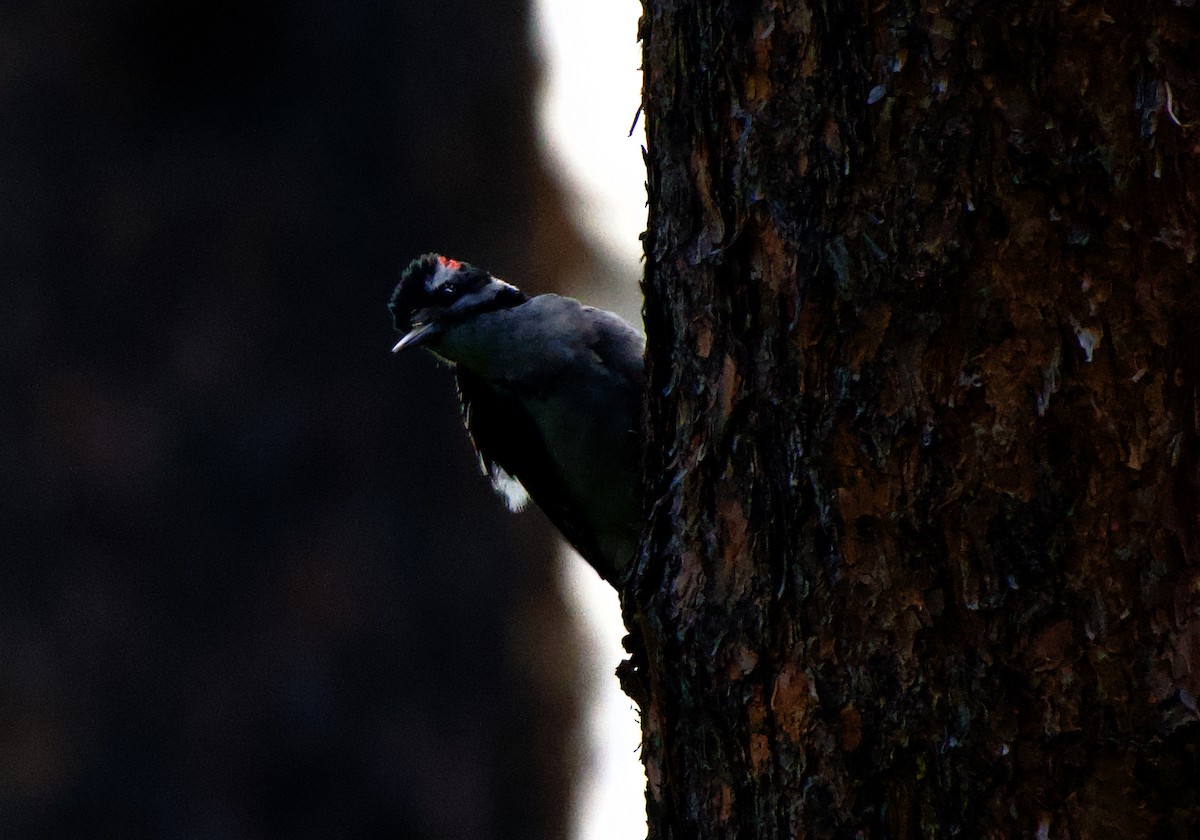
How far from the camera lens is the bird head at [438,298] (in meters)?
4.70

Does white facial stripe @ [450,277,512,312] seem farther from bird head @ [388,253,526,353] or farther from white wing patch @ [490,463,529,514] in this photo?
white wing patch @ [490,463,529,514]

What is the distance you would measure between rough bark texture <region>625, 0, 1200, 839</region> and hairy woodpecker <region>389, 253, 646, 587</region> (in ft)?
6.26

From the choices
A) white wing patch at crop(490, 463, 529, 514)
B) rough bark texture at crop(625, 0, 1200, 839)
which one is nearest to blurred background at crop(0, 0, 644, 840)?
white wing patch at crop(490, 463, 529, 514)

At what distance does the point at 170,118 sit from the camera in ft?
19.8

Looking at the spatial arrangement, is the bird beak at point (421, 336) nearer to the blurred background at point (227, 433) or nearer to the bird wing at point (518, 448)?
the bird wing at point (518, 448)

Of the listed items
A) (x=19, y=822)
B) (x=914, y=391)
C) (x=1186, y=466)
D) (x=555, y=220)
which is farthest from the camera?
(x=555, y=220)

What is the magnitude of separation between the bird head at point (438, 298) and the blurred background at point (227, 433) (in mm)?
1209

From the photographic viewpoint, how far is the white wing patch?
5027 millimetres

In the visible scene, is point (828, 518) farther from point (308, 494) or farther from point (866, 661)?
point (308, 494)

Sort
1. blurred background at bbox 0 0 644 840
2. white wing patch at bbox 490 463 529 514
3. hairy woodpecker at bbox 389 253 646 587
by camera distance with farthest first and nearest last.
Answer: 1. blurred background at bbox 0 0 644 840
2. white wing patch at bbox 490 463 529 514
3. hairy woodpecker at bbox 389 253 646 587

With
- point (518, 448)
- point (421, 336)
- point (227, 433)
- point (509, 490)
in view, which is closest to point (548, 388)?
point (518, 448)

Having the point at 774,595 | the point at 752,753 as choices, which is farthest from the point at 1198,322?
the point at 752,753

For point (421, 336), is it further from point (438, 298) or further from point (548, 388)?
point (548, 388)

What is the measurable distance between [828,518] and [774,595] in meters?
0.16
